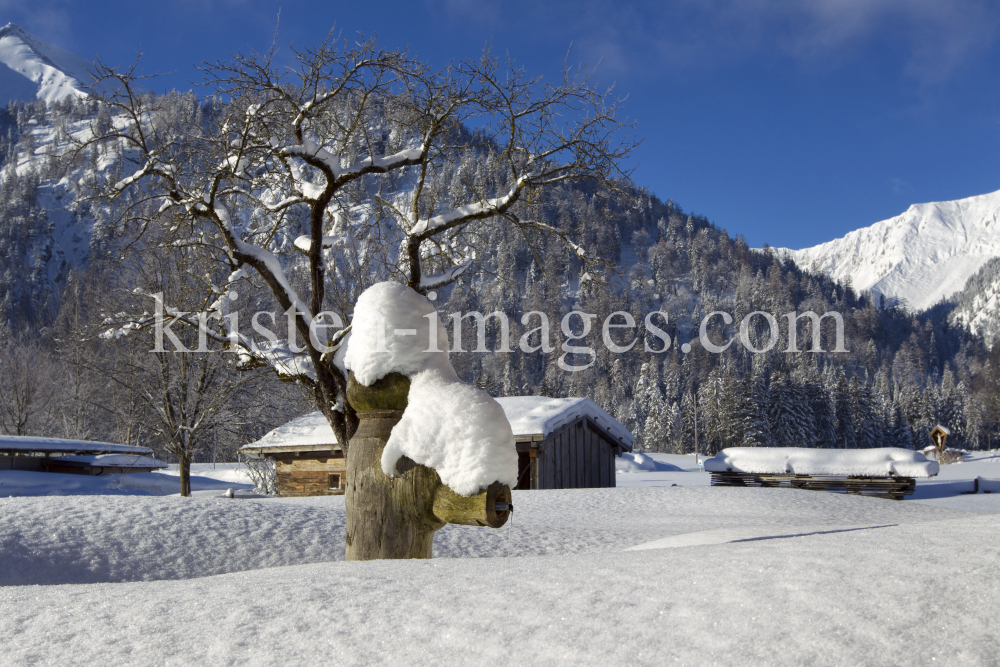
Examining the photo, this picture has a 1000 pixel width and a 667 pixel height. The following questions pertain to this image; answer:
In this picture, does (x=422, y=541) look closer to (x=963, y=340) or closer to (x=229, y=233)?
(x=229, y=233)

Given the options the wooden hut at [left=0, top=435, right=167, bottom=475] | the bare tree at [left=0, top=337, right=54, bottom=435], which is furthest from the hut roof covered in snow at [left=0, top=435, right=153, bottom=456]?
the bare tree at [left=0, top=337, right=54, bottom=435]

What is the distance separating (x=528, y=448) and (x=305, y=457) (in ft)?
23.2

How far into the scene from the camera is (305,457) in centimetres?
2055

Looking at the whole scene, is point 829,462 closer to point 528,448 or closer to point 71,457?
point 528,448

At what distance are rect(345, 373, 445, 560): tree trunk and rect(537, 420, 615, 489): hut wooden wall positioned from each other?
50.4ft

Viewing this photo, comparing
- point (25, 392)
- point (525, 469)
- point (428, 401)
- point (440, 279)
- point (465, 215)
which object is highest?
point (465, 215)

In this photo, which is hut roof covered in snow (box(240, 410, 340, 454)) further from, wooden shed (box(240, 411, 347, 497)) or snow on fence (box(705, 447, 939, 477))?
snow on fence (box(705, 447, 939, 477))

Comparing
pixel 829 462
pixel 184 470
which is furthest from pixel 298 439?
pixel 829 462

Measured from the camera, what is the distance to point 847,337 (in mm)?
144125

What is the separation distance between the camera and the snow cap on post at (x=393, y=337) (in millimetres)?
3904

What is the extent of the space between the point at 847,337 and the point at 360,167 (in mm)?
156636

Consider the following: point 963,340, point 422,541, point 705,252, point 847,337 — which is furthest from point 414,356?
point 963,340

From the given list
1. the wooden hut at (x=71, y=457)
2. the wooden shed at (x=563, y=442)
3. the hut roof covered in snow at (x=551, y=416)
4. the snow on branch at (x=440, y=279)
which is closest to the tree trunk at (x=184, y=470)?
the hut roof covered in snow at (x=551, y=416)

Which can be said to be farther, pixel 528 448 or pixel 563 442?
pixel 563 442
